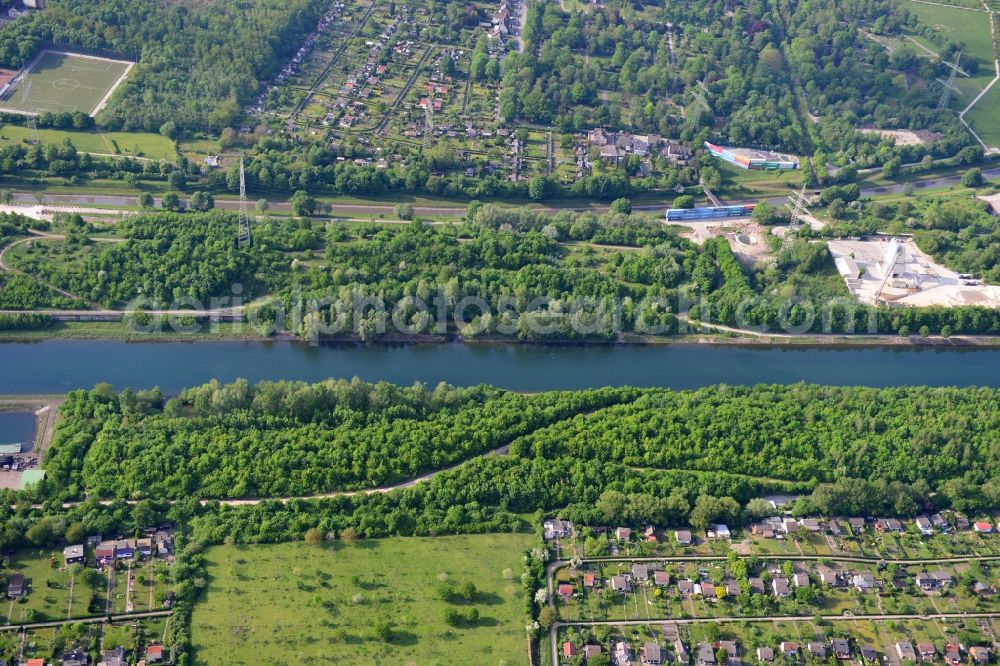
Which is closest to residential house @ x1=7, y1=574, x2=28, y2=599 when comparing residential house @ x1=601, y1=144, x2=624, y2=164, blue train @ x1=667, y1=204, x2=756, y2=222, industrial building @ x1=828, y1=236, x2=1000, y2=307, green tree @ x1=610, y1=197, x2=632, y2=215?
green tree @ x1=610, y1=197, x2=632, y2=215

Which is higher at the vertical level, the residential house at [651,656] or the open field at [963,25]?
the open field at [963,25]

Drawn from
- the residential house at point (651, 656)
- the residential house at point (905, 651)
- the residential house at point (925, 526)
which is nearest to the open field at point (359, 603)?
the residential house at point (651, 656)

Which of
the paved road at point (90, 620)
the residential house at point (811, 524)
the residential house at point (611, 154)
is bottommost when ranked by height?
the paved road at point (90, 620)

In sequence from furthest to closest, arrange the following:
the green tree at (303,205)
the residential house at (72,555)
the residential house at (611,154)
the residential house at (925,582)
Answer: the residential house at (611,154) → the green tree at (303,205) → the residential house at (925,582) → the residential house at (72,555)

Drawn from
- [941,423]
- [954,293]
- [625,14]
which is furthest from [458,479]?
[625,14]

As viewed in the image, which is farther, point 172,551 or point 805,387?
point 805,387

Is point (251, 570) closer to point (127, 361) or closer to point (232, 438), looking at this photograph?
point (232, 438)

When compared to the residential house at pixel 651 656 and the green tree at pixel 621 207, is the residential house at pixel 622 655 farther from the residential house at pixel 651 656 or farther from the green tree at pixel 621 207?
the green tree at pixel 621 207

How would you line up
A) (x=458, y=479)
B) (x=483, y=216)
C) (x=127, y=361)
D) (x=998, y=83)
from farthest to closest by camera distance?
(x=998, y=83) < (x=483, y=216) < (x=127, y=361) < (x=458, y=479)
